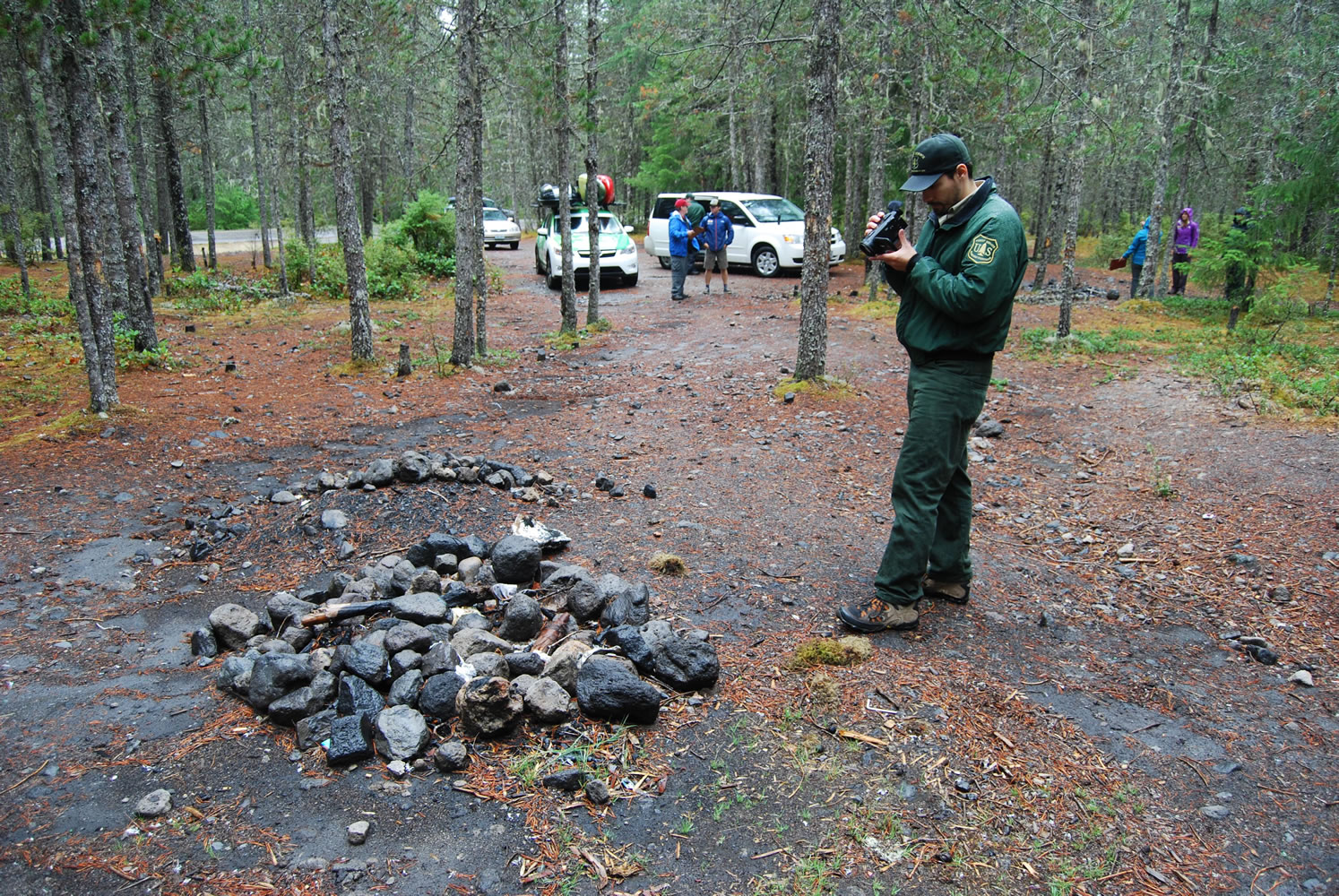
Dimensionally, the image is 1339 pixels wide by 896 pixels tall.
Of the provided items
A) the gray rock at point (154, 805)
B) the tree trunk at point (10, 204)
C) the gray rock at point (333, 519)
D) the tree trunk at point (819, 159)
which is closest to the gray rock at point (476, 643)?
the gray rock at point (154, 805)

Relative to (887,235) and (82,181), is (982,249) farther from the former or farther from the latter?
(82,181)

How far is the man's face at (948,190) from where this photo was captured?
388 centimetres

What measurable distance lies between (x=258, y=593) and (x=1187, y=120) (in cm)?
1797

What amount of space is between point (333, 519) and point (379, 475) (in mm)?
569

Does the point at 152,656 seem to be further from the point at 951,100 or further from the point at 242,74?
the point at 951,100

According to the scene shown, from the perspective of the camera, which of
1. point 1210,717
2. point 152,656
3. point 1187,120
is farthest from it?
point 1187,120

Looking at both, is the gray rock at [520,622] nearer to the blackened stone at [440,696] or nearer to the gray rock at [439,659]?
the gray rock at [439,659]

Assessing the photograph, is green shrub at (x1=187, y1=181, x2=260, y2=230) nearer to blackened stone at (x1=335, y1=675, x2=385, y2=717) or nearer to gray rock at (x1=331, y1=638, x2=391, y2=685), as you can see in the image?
gray rock at (x1=331, y1=638, x2=391, y2=685)

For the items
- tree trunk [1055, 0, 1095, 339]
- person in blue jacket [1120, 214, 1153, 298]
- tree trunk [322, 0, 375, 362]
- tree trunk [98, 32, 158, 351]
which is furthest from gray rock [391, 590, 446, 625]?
person in blue jacket [1120, 214, 1153, 298]

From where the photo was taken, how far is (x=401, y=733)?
317 cm

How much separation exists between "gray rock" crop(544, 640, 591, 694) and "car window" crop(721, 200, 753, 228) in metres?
18.5

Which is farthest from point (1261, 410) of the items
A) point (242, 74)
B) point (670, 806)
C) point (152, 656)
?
point (242, 74)

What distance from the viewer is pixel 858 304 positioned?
1542cm

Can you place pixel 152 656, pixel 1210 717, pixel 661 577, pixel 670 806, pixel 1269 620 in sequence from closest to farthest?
pixel 670 806, pixel 1210 717, pixel 152 656, pixel 1269 620, pixel 661 577
